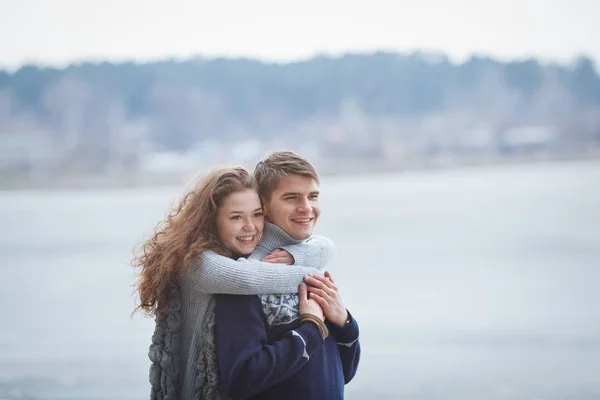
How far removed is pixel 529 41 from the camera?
4719 mm

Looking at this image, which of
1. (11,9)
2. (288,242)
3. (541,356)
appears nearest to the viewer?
(288,242)

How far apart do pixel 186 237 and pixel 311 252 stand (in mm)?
277

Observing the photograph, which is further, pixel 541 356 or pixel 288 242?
pixel 541 356

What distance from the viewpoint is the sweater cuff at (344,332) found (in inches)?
59.7

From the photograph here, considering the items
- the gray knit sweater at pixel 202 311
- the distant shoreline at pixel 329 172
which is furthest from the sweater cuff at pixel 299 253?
the distant shoreline at pixel 329 172

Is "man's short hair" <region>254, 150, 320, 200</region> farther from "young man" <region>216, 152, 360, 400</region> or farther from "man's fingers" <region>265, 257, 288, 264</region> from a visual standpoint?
"man's fingers" <region>265, 257, 288, 264</region>

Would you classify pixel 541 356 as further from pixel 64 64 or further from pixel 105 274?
pixel 64 64

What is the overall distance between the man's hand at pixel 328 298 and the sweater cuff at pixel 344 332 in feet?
0.05

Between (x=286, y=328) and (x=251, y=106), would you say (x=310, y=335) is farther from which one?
(x=251, y=106)

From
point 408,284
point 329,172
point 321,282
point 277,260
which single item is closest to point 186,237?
point 277,260

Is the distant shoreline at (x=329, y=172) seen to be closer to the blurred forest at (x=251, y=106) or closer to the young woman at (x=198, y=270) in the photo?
A: the blurred forest at (x=251, y=106)

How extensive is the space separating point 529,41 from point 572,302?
174cm

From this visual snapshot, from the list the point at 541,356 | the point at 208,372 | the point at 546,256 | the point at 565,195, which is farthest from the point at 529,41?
the point at 208,372

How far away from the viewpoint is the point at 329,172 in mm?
5215
